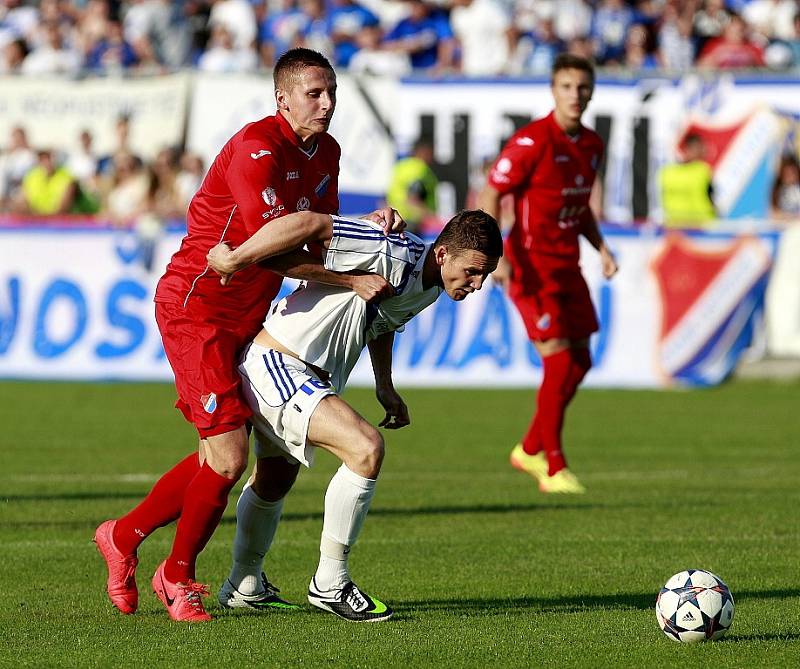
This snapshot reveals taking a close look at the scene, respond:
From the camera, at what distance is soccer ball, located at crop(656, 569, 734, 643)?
19.9ft

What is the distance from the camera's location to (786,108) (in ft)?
64.9

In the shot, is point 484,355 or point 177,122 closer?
point 484,355

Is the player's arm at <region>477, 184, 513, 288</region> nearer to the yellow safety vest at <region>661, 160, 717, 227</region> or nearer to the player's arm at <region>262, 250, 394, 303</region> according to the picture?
→ the player's arm at <region>262, 250, 394, 303</region>

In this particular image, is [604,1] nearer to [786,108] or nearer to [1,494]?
[786,108]

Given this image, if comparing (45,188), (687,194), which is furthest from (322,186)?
(45,188)

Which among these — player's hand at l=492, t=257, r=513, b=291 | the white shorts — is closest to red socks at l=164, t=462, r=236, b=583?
the white shorts

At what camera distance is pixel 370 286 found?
20.7 feet

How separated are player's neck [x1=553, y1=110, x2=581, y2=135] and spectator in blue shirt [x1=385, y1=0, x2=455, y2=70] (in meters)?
11.9

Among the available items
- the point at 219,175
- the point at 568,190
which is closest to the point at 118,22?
the point at 568,190

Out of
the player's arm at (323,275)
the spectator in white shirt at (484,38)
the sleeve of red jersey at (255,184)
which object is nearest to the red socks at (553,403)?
the player's arm at (323,275)

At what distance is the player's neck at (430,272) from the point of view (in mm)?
6426

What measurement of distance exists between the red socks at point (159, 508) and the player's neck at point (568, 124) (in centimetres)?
504

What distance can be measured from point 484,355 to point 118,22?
10.3m

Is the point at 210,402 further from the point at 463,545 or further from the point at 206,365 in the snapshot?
the point at 463,545
